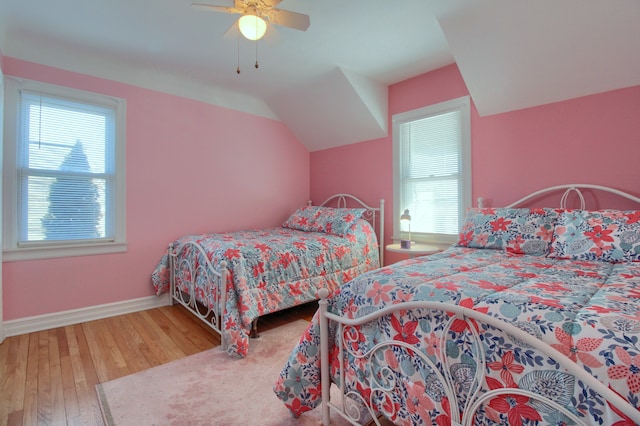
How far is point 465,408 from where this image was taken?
0.97 metres

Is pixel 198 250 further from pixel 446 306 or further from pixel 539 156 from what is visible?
pixel 539 156

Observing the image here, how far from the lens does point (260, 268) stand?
2.46m

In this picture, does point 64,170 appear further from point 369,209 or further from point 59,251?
point 369,209

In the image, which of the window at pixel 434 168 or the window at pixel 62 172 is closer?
the window at pixel 62 172

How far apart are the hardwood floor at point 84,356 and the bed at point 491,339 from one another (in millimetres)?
1181

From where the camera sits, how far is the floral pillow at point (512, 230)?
2004mm

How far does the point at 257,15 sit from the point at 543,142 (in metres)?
2.37

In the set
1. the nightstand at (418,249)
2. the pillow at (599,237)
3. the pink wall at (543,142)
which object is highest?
the pink wall at (543,142)

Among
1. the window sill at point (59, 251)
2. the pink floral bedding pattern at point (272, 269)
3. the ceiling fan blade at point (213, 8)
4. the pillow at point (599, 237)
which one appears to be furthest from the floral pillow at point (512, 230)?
the window sill at point (59, 251)

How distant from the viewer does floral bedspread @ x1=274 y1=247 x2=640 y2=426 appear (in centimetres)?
76

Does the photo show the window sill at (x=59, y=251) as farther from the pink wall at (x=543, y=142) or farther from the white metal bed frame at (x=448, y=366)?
the pink wall at (x=543, y=142)

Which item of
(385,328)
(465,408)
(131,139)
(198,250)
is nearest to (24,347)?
(198,250)

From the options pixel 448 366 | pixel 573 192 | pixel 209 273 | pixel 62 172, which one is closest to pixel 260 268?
pixel 209 273

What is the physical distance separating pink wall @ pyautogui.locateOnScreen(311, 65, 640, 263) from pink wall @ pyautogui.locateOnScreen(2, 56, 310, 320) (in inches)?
66.0
